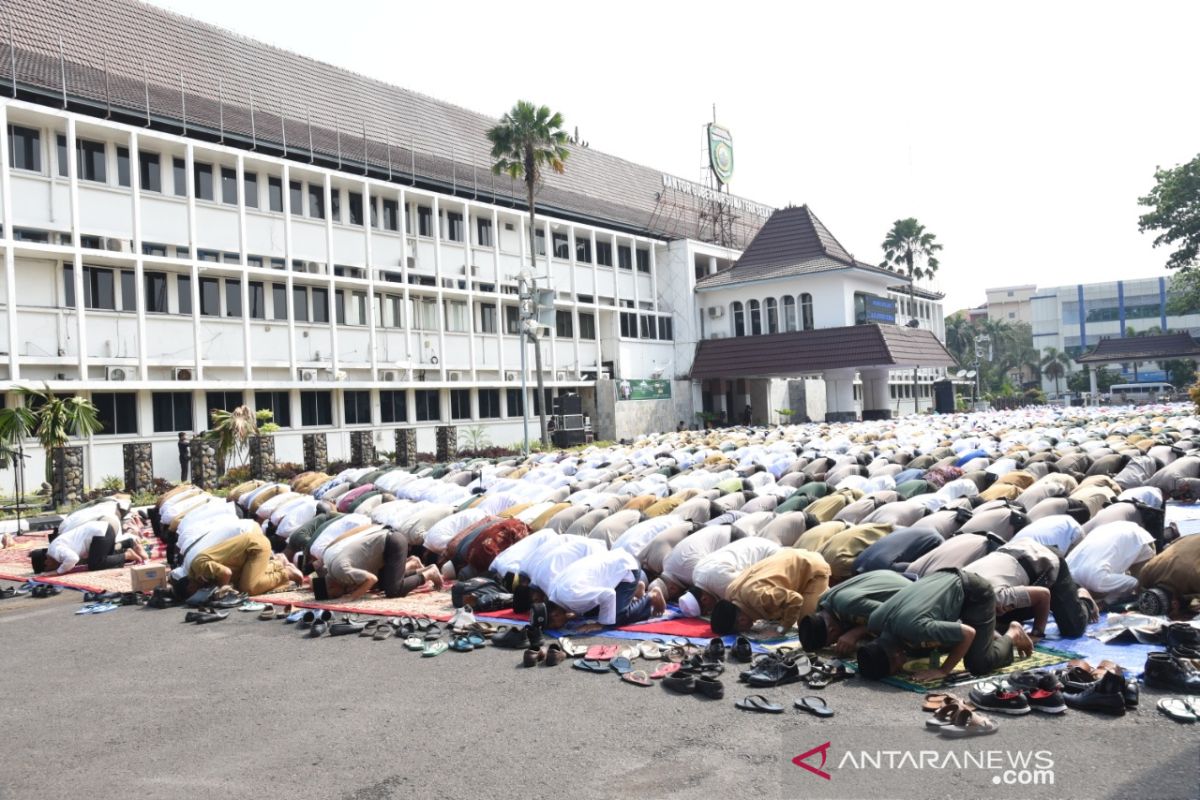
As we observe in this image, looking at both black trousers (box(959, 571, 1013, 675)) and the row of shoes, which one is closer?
the row of shoes

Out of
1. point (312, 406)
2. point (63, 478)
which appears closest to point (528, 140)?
point (312, 406)

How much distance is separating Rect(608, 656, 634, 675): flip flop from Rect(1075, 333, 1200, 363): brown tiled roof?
248 feet

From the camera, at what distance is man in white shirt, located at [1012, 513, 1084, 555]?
29.4 feet

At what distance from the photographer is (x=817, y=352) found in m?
45.8

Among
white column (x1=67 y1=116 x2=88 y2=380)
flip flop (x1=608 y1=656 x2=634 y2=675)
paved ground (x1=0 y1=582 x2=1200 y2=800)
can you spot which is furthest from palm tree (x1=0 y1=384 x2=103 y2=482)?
flip flop (x1=608 y1=656 x2=634 y2=675)

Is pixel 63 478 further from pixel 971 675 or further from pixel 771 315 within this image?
pixel 771 315

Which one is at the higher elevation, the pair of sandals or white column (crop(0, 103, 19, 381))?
white column (crop(0, 103, 19, 381))

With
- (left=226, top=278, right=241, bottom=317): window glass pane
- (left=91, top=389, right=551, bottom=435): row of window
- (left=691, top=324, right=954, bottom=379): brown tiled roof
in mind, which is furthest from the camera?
(left=691, top=324, right=954, bottom=379): brown tiled roof

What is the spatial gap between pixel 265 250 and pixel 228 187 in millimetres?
2365

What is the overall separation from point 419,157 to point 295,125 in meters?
6.16

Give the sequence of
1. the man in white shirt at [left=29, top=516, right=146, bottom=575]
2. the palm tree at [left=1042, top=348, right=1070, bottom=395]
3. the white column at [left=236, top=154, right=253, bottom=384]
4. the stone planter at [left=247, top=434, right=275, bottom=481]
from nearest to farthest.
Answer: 1. the man in white shirt at [left=29, top=516, right=146, bottom=575]
2. the stone planter at [left=247, top=434, right=275, bottom=481]
3. the white column at [left=236, top=154, right=253, bottom=384]
4. the palm tree at [left=1042, top=348, right=1070, bottom=395]

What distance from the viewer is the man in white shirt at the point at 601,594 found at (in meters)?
9.09

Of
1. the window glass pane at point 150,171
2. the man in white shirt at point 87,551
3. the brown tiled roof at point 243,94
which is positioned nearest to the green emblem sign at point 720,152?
the brown tiled roof at point 243,94

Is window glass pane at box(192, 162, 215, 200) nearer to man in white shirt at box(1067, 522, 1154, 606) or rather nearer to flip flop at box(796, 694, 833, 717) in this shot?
man in white shirt at box(1067, 522, 1154, 606)
